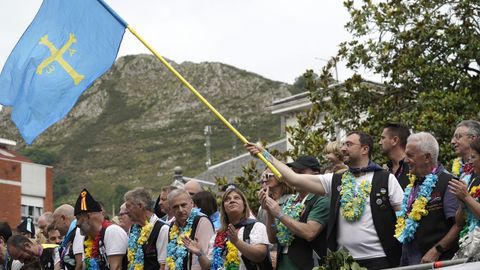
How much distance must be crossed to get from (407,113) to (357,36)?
2.93 meters

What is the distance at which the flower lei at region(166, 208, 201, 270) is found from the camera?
12000 mm

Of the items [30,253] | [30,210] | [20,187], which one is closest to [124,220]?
[30,253]

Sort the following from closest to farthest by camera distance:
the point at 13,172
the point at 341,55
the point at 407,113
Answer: the point at 407,113 < the point at 341,55 < the point at 13,172

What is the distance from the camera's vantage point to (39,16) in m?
12.8

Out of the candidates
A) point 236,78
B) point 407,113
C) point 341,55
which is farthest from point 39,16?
point 236,78

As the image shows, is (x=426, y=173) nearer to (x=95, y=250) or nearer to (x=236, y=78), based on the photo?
(x=95, y=250)

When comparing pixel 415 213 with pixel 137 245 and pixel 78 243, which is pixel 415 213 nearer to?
pixel 137 245

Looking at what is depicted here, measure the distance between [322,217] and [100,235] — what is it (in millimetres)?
3155

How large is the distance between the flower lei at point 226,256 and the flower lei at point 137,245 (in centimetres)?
112

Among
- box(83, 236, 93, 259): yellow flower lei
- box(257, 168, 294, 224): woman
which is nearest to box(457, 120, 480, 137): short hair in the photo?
box(257, 168, 294, 224): woman

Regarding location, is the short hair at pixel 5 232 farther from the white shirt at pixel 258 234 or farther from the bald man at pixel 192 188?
the white shirt at pixel 258 234

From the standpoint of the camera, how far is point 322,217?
10.6 metres

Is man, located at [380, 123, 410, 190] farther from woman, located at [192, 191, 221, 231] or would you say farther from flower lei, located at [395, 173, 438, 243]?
woman, located at [192, 191, 221, 231]

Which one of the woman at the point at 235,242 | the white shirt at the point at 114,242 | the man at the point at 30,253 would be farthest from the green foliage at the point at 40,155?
the woman at the point at 235,242
